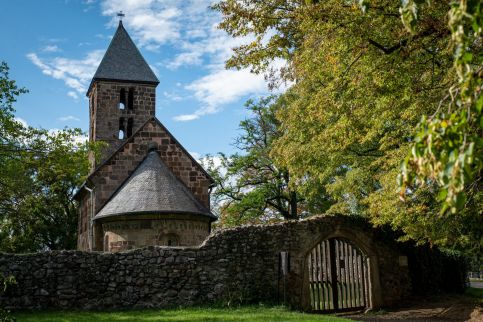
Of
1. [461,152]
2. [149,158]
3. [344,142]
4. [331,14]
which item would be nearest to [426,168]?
[461,152]

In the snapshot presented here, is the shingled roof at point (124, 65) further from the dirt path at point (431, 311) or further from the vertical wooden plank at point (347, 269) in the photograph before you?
the dirt path at point (431, 311)

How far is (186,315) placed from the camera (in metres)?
11.7

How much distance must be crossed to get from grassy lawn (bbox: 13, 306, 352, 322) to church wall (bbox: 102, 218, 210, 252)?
22.4ft

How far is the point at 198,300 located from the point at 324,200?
18.3m

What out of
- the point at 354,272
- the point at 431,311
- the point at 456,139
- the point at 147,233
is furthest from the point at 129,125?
the point at 456,139

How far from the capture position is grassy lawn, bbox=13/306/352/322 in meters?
11.0

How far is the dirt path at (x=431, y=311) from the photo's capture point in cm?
1399

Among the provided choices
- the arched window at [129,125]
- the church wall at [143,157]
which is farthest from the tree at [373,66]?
the arched window at [129,125]

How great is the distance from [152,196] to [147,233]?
150cm

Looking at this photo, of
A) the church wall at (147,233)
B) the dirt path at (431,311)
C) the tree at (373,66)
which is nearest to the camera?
the tree at (373,66)

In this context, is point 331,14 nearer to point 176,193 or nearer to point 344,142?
point 344,142

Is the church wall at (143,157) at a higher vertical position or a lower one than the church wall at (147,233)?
higher

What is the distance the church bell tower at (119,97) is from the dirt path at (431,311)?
723 inches

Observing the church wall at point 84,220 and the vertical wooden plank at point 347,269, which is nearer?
the vertical wooden plank at point 347,269
